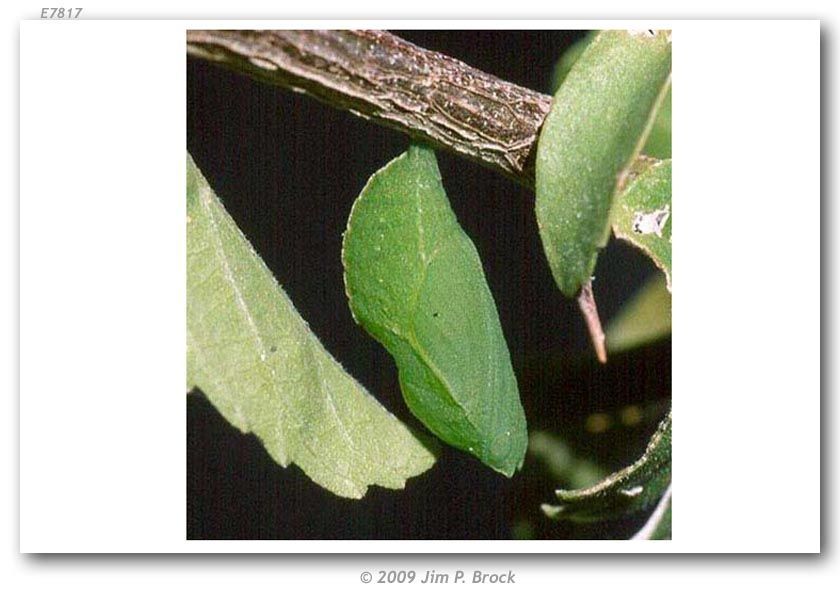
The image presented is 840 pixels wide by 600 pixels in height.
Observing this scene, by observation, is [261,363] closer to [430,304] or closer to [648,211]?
[430,304]

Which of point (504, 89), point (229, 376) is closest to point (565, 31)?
point (504, 89)

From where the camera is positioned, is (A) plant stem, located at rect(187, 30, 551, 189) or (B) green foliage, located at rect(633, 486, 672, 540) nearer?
(A) plant stem, located at rect(187, 30, 551, 189)

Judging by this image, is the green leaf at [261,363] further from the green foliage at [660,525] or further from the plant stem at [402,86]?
the green foliage at [660,525]

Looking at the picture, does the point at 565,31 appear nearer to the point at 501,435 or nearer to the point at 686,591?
the point at 501,435

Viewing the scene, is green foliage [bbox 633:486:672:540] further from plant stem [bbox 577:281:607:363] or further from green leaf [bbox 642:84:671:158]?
green leaf [bbox 642:84:671:158]

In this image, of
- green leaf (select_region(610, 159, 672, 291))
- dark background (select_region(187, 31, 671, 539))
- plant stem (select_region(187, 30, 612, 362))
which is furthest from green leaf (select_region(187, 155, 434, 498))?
green leaf (select_region(610, 159, 672, 291))

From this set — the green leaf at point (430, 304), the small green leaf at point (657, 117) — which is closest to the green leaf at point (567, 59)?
the small green leaf at point (657, 117)

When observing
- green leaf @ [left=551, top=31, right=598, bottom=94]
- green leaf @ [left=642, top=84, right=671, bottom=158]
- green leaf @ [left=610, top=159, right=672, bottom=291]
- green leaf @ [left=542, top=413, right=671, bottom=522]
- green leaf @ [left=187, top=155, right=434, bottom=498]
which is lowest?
green leaf @ [left=542, top=413, right=671, bottom=522]
